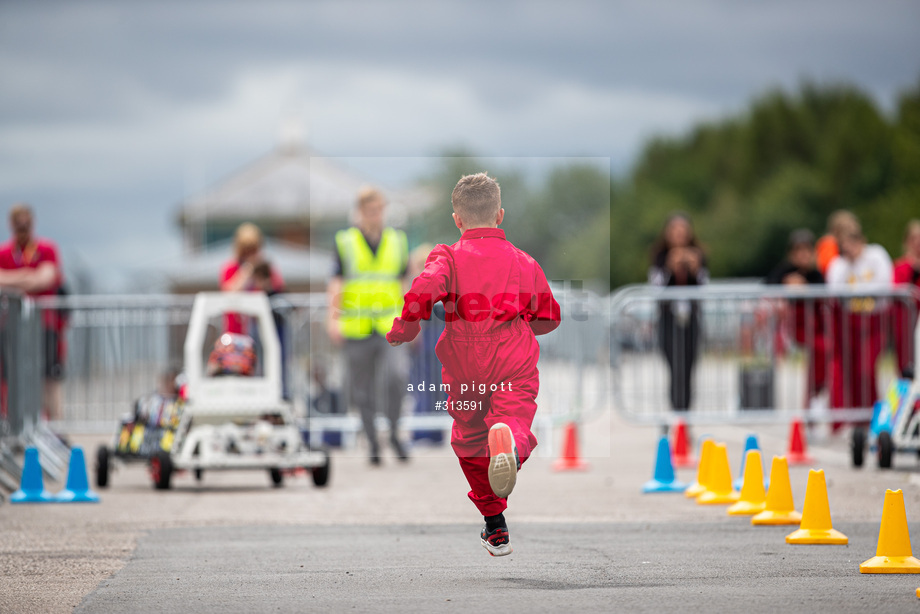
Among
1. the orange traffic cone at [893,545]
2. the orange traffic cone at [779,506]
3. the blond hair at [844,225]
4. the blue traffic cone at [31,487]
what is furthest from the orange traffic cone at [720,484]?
the blond hair at [844,225]

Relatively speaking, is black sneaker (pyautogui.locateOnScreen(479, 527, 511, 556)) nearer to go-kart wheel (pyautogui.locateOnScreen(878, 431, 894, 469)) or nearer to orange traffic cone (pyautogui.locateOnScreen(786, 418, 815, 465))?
go-kart wheel (pyautogui.locateOnScreen(878, 431, 894, 469))

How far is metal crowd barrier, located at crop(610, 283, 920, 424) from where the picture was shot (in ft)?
43.7

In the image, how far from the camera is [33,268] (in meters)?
13.0

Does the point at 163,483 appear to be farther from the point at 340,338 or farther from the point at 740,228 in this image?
the point at 740,228

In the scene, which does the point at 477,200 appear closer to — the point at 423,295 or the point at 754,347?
the point at 423,295

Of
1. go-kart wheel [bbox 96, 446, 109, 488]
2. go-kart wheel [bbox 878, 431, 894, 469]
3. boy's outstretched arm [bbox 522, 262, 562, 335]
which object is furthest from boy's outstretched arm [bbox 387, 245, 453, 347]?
go-kart wheel [bbox 878, 431, 894, 469]

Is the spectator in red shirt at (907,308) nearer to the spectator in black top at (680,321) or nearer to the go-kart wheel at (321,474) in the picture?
the spectator in black top at (680,321)

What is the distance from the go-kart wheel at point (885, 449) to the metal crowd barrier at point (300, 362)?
3479 mm

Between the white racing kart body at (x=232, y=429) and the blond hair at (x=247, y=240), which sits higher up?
the blond hair at (x=247, y=240)

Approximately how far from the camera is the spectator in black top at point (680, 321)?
525 inches

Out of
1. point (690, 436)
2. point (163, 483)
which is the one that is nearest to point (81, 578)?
point (163, 483)

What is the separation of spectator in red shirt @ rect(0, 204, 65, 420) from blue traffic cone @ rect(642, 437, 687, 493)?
20.7ft

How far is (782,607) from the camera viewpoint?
17.0ft

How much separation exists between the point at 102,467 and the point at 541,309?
5.86 m
